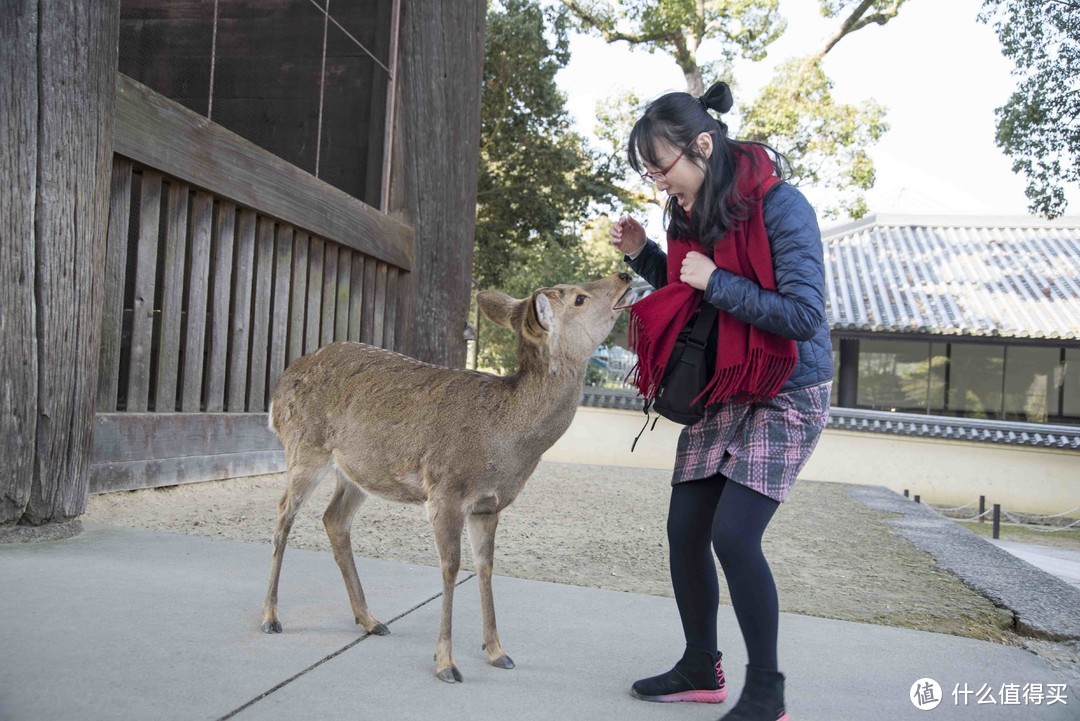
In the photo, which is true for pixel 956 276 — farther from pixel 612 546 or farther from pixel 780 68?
pixel 612 546

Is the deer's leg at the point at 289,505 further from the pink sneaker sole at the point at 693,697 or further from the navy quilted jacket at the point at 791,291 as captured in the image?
the navy quilted jacket at the point at 791,291

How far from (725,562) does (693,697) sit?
506 millimetres

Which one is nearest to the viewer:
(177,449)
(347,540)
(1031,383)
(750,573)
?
(750,573)

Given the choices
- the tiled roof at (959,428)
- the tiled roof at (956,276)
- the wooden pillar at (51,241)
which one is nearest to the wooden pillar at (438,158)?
the wooden pillar at (51,241)

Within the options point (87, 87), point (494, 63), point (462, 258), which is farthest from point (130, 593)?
point (494, 63)

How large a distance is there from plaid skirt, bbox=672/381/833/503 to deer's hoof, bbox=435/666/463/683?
3.08 feet

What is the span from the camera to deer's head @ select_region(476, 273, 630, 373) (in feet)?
11.1

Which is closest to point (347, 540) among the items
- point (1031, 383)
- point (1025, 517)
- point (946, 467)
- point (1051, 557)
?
point (1051, 557)

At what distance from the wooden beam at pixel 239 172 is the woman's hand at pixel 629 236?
2900 mm

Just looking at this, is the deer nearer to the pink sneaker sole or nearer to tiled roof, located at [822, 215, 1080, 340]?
the pink sneaker sole

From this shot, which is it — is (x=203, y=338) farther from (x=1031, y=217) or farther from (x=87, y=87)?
(x=1031, y=217)

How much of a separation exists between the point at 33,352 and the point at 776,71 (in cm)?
2098

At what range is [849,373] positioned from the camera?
19625 millimetres

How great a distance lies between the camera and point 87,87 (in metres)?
4.23
